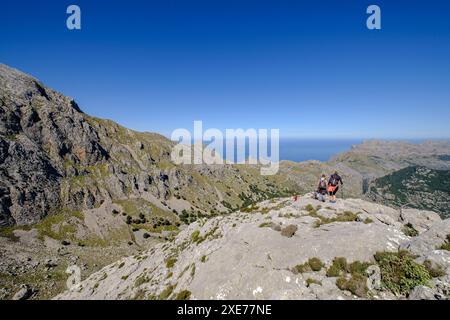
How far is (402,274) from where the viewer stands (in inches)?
656

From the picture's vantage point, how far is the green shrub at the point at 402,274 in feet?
51.7

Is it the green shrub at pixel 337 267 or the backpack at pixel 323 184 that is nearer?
the green shrub at pixel 337 267

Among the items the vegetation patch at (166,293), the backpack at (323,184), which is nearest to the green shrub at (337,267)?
the backpack at (323,184)

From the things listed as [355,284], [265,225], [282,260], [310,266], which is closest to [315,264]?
[310,266]

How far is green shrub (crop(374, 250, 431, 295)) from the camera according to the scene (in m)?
15.8

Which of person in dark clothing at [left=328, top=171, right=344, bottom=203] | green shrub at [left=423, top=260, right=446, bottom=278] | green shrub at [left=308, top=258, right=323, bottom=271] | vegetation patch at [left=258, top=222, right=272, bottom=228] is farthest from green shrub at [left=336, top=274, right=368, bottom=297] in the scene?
person in dark clothing at [left=328, top=171, right=344, bottom=203]

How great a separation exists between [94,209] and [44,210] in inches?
1216

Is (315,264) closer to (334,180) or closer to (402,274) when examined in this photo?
(402,274)

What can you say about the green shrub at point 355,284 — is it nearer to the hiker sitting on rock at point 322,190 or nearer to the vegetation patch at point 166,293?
the vegetation patch at point 166,293

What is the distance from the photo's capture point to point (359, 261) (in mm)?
19328

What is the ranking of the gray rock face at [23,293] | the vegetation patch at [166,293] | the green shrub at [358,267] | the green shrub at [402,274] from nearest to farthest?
the green shrub at [402,274] < the green shrub at [358,267] < the vegetation patch at [166,293] < the gray rock face at [23,293]

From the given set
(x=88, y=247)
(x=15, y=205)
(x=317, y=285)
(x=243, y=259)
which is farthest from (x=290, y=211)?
(x=15, y=205)

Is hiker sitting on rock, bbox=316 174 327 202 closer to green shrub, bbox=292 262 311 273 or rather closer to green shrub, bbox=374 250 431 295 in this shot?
green shrub, bbox=374 250 431 295

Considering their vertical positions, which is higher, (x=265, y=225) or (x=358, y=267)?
(x=358, y=267)
